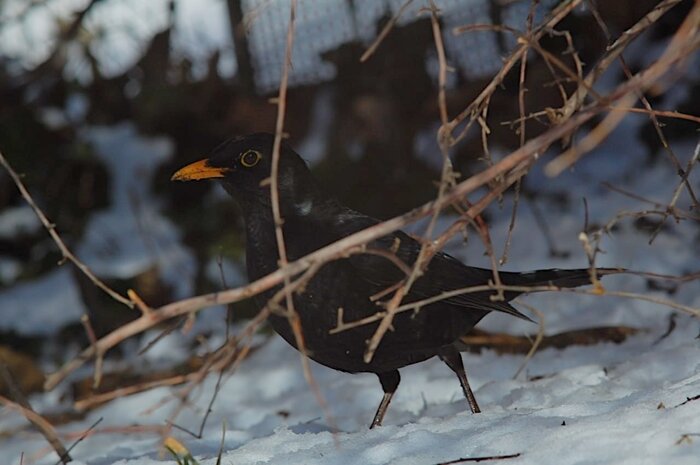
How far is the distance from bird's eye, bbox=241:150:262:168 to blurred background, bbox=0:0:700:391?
2.97 metres

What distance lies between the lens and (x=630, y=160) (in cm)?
638

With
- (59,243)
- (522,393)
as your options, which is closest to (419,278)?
(522,393)

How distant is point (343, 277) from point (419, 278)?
0.26m

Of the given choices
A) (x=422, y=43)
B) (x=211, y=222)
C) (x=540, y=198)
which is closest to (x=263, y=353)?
(x=211, y=222)

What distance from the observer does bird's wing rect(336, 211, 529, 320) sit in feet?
9.58

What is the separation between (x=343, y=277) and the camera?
2912 mm

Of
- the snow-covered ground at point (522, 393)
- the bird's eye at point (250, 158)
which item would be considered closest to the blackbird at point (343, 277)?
the bird's eye at point (250, 158)

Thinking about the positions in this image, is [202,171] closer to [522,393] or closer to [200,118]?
[522,393]

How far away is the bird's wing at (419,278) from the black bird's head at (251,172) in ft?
0.59

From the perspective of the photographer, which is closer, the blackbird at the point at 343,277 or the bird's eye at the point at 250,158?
the blackbird at the point at 343,277

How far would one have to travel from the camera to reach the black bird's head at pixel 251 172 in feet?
10.3

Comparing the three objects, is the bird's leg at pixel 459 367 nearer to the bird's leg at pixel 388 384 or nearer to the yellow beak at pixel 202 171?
the bird's leg at pixel 388 384

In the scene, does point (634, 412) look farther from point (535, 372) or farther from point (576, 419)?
point (535, 372)

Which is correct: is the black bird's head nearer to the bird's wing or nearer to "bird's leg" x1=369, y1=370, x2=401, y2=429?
the bird's wing
